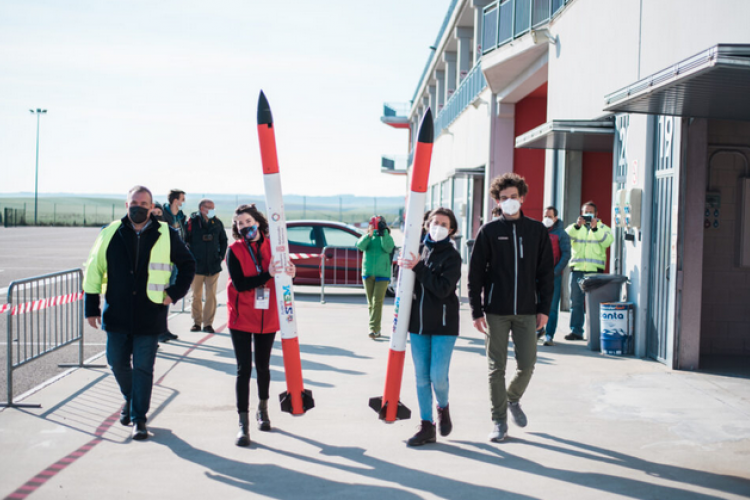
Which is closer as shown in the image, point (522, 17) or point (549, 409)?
point (549, 409)

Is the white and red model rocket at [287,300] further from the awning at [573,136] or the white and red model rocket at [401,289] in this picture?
the awning at [573,136]

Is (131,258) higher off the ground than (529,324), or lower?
higher

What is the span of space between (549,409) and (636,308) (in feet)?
11.1

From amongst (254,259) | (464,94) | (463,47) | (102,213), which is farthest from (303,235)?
(102,213)

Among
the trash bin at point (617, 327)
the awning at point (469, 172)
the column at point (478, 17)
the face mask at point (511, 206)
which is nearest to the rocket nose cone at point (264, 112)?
the face mask at point (511, 206)

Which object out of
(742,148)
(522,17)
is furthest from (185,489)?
(522,17)

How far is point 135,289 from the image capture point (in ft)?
19.1

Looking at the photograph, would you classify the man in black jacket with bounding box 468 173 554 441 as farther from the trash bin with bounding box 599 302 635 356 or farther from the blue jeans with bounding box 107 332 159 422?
the trash bin with bounding box 599 302 635 356

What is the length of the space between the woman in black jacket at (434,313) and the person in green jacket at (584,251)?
5.43m

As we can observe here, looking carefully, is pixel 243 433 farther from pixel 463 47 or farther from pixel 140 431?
pixel 463 47

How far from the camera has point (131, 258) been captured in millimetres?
5844

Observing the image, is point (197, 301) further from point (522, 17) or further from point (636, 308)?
point (522, 17)

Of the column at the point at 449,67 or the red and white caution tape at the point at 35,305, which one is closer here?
the red and white caution tape at the point at 35,305

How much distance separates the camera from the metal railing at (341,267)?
638 inches
